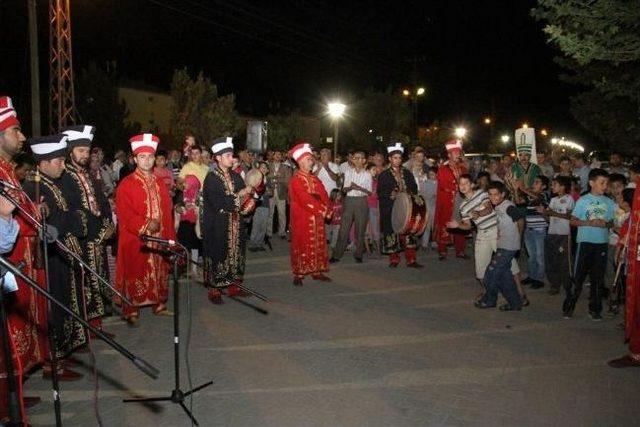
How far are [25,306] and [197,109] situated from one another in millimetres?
50191

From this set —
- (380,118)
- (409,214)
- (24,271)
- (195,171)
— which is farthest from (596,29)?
(380,118)

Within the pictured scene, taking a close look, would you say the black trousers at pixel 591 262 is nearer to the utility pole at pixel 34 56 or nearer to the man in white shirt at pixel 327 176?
the man in white shirt at pixel 327 176

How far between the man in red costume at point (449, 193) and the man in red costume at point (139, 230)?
270 inches

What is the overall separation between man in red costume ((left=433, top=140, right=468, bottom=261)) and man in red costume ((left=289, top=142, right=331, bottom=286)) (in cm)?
357

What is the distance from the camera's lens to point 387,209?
11430 millimetres

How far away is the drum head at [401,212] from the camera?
10.8 m

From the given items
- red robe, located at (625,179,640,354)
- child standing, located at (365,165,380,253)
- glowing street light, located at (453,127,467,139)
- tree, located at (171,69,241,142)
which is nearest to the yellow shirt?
child standing, located at (365,165,380,253)

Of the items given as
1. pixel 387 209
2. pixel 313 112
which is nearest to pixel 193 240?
pixel 387 209

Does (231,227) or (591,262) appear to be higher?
(231,227)

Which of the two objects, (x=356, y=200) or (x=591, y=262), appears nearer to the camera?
(x=591, y=262)

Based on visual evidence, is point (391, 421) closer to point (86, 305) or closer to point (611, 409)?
point (611, 409)

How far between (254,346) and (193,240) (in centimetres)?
402

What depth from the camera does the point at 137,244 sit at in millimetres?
7625

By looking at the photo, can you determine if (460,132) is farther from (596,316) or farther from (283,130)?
(596,316)
